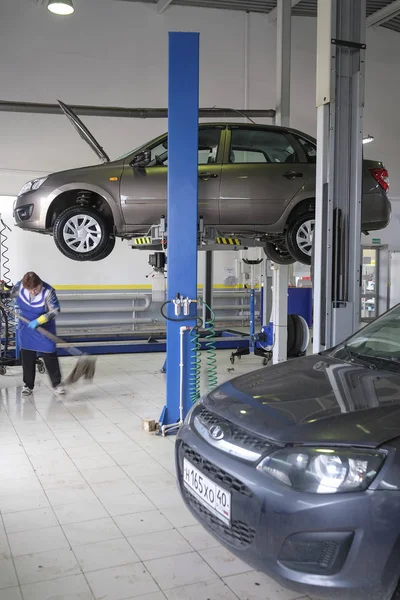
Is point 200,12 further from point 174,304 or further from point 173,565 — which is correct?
point 173,565

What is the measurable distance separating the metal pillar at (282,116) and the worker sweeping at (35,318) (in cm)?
268

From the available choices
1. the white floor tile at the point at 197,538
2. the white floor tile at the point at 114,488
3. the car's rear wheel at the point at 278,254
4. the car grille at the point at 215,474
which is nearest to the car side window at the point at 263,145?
the car's rear wheel at the point at 278,254

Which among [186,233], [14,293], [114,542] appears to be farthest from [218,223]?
[114,542]

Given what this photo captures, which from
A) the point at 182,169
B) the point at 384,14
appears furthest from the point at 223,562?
the point at 384,14

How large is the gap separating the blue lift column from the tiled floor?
97 cm

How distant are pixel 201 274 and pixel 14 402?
7.14 m

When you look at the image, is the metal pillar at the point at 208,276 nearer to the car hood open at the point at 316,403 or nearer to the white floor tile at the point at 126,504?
the white floor tile at the point at 126,504

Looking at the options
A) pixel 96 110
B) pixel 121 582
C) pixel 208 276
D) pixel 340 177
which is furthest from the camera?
pixel 208 276

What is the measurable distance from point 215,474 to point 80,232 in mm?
4154

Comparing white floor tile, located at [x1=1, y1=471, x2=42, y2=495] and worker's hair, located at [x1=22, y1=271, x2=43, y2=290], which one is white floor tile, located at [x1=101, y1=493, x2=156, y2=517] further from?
worker's hair, located at [x1=22, y1=271, x2=43, y2=290]

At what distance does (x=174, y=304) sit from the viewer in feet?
15.1

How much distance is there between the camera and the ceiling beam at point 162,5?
30.5 ft

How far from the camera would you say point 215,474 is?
2.09m

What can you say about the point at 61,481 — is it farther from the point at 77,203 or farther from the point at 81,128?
the point at 81,128
